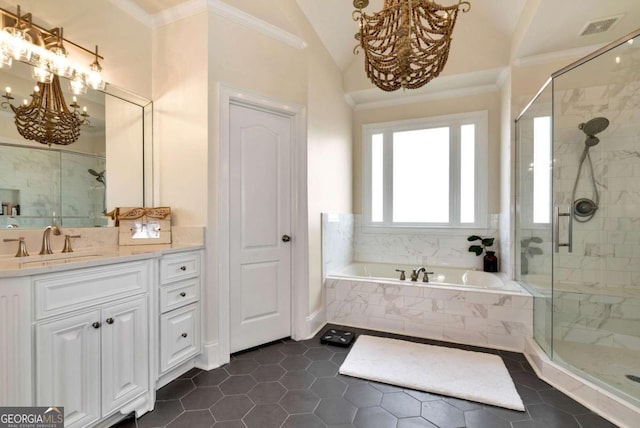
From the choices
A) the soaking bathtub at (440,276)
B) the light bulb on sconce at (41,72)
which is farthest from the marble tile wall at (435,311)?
the light bulb on sconce at (41,72)

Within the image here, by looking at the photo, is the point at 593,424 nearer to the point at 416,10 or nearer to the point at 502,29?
the point at 416,10

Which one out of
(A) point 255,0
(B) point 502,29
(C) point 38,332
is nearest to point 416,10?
(A) point 255,0

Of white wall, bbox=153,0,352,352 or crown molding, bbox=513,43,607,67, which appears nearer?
white wall, bbox=153,0,352,352

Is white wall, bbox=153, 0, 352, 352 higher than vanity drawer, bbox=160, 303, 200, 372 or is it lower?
higher

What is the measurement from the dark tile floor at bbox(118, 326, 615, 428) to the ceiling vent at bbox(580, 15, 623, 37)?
268cm

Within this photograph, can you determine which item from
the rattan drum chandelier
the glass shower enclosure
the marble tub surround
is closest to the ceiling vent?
the glass shower enclosure

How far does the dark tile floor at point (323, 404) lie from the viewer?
5.24 feet

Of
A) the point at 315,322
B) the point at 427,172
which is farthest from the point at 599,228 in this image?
the point at 315,322

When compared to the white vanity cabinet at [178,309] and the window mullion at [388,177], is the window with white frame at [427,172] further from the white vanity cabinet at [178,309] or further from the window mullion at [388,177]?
the white vanity cabinet at [178,309]

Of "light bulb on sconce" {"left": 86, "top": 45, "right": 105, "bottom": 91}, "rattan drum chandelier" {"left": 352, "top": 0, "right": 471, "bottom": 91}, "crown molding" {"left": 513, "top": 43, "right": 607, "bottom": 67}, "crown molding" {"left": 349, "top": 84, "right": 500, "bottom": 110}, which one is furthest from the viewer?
"crown molding" {"left": 349, "top": 84, "right": 500, "bottom": 110}

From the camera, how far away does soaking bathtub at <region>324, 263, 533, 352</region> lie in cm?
244

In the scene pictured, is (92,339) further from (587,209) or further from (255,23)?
(587,209)

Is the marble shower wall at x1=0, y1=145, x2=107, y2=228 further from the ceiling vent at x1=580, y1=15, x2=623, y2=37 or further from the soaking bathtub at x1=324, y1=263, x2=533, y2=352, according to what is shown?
the ceiling vent at x1=580, y1=15, x2=623, y2=37

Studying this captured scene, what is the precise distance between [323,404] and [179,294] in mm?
1175
